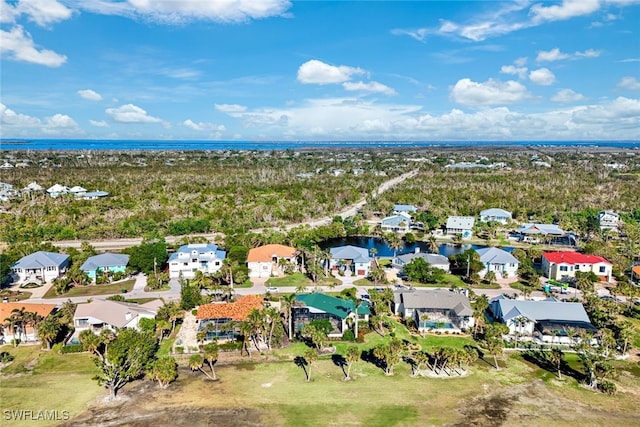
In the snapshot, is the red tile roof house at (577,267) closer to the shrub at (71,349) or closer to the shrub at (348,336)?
the shrub at (348,336)

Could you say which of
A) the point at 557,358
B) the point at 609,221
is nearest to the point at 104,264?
the point at 557,358

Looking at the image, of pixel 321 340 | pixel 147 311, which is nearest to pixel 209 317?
pixel 147 311

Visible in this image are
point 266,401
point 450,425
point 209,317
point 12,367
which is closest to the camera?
point 450,425

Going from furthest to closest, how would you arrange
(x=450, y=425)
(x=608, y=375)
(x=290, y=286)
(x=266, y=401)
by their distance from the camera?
(x=290, y=286) < (x=608, y=375) < (x=266, y=401) < (x=450, y=425)

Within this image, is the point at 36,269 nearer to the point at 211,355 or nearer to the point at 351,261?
the point at 211,355

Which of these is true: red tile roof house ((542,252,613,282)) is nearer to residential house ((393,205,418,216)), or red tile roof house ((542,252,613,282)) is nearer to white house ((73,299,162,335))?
residential house ((393,205,418,216))

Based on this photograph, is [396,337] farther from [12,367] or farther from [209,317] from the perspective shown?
[12,367]

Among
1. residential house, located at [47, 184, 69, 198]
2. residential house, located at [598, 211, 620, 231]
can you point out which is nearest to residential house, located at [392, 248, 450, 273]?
residential house, located at [598, 211, 620, 231]
